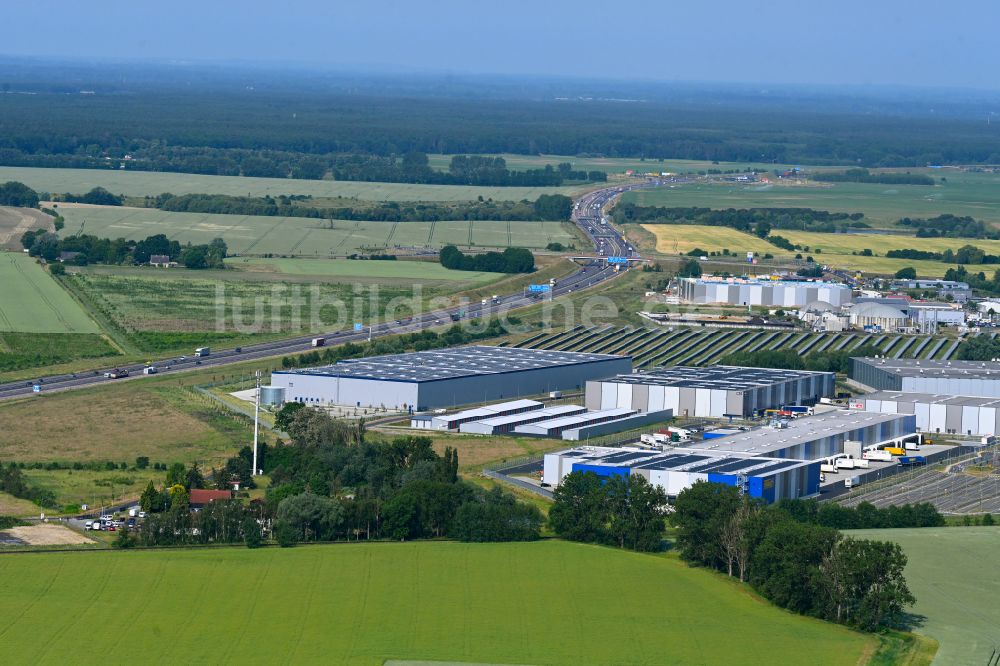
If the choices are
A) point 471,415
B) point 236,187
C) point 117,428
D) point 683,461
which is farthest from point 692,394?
point 236,187

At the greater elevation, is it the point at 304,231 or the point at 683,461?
the point at 304,231

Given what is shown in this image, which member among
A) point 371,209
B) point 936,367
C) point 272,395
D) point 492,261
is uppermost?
point 371,209

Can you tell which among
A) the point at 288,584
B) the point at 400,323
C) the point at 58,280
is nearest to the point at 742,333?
the point at 400,323

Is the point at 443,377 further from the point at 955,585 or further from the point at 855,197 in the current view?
the point at 855,197

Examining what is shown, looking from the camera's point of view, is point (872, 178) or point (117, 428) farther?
point (872, 178)

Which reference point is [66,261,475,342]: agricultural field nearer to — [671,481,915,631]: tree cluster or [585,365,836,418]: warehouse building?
[585,365,836,418]: warehouse building
